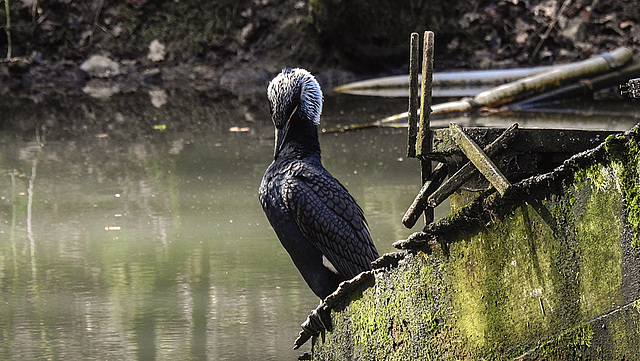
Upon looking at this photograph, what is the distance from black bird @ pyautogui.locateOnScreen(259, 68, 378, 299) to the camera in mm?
3498

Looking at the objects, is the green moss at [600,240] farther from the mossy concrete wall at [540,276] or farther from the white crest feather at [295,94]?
the white crest feather at [295,94]

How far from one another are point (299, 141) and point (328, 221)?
37cm

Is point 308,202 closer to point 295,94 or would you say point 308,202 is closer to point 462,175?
point 295,94

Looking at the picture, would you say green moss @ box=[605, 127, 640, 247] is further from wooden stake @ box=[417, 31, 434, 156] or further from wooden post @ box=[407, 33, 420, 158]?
wooden post @ box=[407, 33, 420, 158]

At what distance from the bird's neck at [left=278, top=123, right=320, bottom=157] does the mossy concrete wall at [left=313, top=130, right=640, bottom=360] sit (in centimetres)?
85

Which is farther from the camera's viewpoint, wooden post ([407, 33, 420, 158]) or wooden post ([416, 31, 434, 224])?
wooden post ([407, 33, 420, 158])

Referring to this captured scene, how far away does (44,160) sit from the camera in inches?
293

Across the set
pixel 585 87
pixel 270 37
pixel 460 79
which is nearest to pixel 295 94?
pixel 585 87

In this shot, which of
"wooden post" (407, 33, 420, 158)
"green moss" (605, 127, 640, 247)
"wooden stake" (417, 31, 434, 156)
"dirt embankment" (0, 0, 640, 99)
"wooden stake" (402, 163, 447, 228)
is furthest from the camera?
"dirt embankment" (0, 0, 640, 99)

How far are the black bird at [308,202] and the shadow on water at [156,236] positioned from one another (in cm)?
43

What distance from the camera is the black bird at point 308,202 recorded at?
3.50 m

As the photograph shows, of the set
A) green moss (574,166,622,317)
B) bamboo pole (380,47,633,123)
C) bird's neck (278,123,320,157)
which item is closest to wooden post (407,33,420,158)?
bird's neck (278,123,320,157)

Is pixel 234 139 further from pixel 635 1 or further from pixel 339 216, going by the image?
pixel 635 1

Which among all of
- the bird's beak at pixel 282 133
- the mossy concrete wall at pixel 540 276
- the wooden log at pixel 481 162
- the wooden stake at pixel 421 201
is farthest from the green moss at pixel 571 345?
the bird's beak at pixel 282 133
